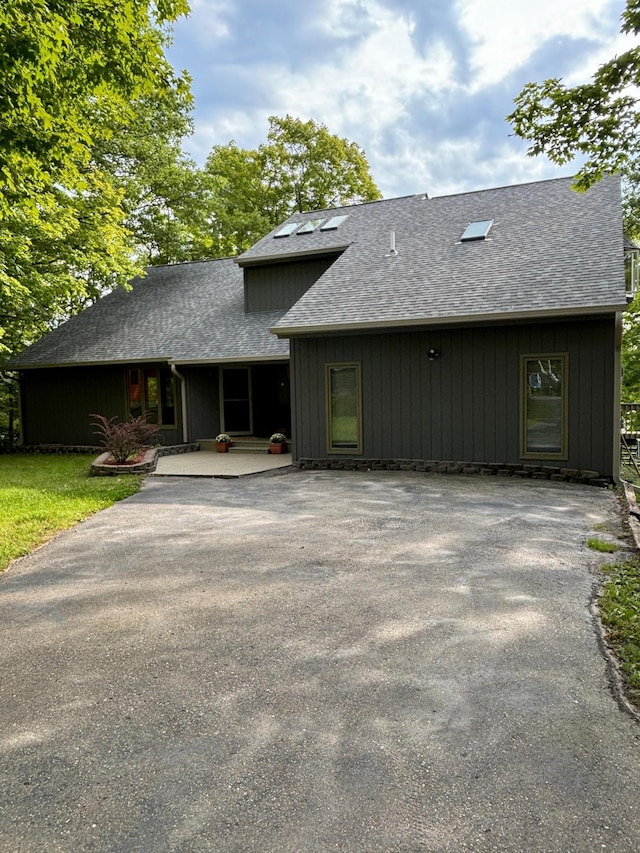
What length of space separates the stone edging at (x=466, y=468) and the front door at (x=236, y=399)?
368cm

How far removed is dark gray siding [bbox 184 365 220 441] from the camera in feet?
44.4

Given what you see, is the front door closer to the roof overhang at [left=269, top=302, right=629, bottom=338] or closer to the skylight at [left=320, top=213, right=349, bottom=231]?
the roof overhang at [left=269, top=302, right=629, bottom=338]

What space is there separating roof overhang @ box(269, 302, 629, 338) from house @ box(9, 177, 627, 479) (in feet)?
0.09

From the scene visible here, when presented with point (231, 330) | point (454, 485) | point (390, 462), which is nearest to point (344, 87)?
point (231, 330)

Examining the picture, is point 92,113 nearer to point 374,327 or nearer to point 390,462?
point 374,327

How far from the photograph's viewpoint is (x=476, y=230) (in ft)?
36.9

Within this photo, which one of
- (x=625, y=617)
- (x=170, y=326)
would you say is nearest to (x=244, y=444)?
(x=170, y=326)

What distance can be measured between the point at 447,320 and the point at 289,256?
5614 millimetres

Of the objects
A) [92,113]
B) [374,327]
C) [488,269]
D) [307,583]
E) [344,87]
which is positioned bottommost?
[307,583]

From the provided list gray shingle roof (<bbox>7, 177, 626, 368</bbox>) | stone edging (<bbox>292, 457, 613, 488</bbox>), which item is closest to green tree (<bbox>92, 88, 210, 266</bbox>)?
gray shingle roof (<bbox>7, 177, 626, 368</bbox>)

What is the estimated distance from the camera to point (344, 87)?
19.9 m

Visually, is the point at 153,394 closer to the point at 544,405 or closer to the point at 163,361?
the point at 163,361

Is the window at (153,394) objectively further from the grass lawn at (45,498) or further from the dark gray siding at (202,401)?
the grass lawn at (45,498)

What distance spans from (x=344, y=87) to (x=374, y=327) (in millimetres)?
14595
